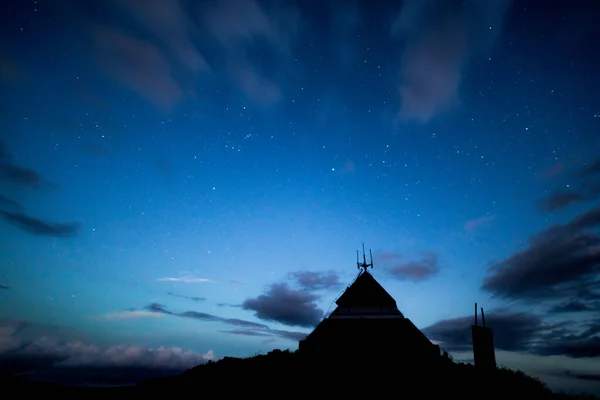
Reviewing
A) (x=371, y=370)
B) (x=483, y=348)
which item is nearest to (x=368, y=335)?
(x=371, y=370)

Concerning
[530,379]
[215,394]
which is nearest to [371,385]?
[215,394]

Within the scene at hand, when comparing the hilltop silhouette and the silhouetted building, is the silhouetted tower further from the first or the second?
the silhouetted building

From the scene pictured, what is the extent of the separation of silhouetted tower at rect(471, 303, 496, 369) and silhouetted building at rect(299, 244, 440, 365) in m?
2.18

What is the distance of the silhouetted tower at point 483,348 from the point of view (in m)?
18.4

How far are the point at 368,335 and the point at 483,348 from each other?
6.72 m

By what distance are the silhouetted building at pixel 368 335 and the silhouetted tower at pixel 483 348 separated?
2178 millimetres

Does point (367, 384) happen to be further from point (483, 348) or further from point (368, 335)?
point (483, 348)

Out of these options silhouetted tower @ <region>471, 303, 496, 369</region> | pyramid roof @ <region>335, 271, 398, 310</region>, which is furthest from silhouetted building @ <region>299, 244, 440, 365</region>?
silhouetted tower @ <region>471, 303, 496, 369</region>

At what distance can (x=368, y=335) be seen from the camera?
19.9 meters

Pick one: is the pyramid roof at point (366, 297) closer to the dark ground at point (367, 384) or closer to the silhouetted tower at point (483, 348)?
the dark ground at point (367, 384)

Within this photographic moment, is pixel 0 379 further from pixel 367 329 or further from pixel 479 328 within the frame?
pixel 479 328

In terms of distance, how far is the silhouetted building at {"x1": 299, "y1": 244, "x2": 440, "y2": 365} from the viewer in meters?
19.2

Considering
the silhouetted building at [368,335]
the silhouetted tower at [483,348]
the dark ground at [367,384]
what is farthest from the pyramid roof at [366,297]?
the silhouetted tower at [483,348]

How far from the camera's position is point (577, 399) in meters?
17.4
